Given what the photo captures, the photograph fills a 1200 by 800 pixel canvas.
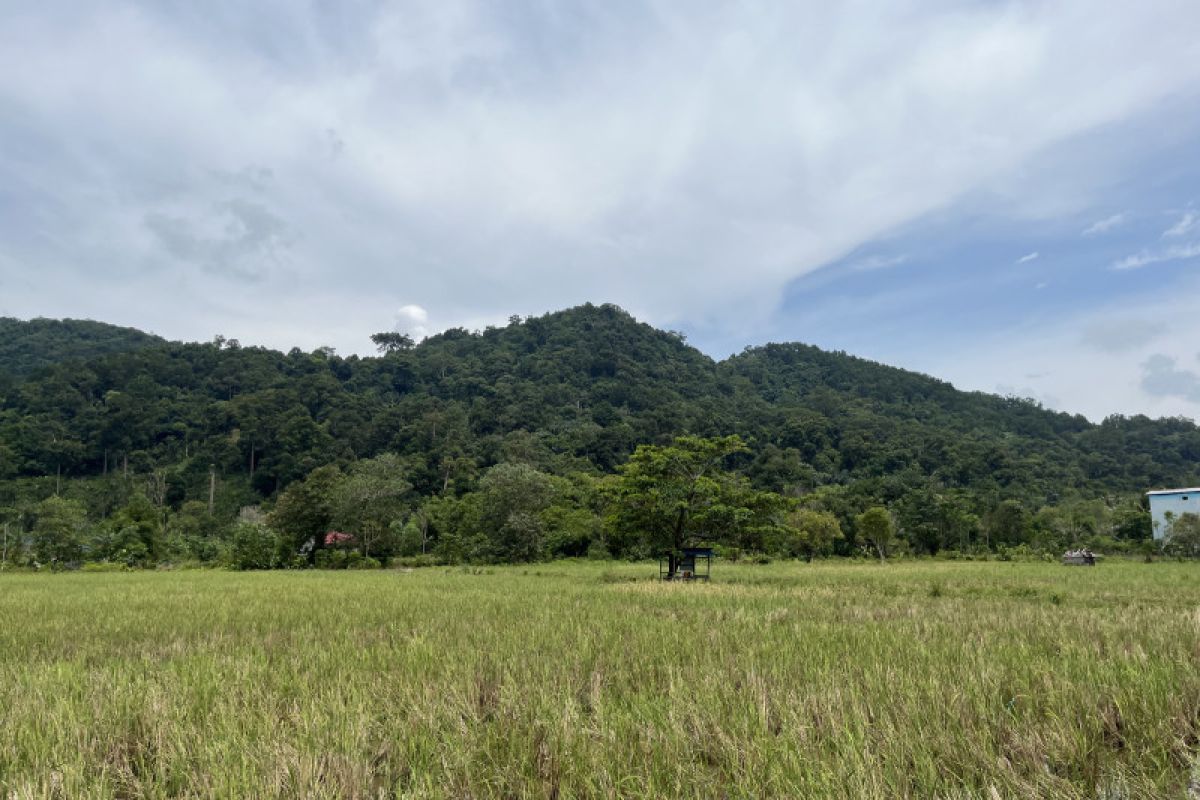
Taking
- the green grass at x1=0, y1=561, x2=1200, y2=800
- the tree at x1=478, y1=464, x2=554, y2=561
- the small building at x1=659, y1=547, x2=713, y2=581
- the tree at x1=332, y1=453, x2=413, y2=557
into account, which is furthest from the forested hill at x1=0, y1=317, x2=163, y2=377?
the green grass at x1=0, y1=561, x2=1200, y2=800

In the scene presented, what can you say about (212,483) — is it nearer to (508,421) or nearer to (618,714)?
(508,421)

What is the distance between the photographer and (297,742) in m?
2.87

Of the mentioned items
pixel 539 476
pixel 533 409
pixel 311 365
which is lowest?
pixel 539 476

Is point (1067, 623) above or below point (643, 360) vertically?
below

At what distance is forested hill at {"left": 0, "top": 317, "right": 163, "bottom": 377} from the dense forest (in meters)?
0.65

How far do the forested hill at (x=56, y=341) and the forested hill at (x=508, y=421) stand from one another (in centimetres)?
48

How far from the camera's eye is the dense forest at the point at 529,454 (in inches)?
1567

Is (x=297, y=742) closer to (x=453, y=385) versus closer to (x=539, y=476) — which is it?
(x=539, y=476)

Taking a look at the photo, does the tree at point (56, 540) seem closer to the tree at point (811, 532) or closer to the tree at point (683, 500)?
the tree at point (683, 500)

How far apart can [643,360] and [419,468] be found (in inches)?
2733

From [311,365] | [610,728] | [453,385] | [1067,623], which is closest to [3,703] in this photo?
[610,728]

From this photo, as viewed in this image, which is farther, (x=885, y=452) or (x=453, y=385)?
(x=453, y=385)

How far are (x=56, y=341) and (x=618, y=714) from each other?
15532 cm

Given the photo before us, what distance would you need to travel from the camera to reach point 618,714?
321cm
